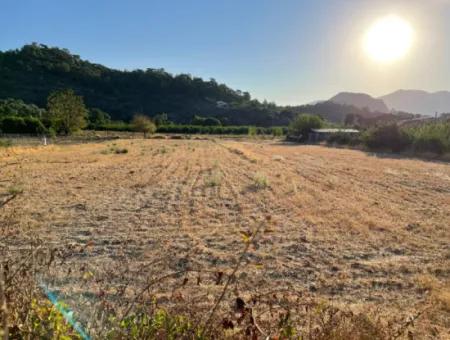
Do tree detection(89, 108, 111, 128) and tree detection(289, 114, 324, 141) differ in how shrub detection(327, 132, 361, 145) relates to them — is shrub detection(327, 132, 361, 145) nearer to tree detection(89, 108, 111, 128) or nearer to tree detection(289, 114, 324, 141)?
tree detection(289, 114, 324, 141)

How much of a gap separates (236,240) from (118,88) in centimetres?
11181

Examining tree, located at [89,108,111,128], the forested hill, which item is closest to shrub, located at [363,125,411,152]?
tree, located at [89,108,111,128]

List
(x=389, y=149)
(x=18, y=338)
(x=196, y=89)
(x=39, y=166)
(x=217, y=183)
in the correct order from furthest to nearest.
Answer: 1. (x=196, y=89)
2. (x=389, y=149)
3. (x=39, y=166)
4. (x=217, y=183)
5. (x=18, y=338)

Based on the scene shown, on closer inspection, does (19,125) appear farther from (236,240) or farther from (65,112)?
(236,240)

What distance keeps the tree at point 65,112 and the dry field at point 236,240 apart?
3664cm

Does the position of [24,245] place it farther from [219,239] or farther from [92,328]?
[92,328]

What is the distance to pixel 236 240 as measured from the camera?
715 centimetres

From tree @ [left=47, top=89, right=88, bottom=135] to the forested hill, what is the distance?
141 ft

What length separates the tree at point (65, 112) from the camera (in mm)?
48000

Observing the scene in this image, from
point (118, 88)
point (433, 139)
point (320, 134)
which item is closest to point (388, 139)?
point (433, 139)

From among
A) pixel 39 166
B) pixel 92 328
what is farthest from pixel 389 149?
pixel 92 328

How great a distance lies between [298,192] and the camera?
1297 centimetres

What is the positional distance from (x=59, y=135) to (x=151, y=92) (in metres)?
66.3

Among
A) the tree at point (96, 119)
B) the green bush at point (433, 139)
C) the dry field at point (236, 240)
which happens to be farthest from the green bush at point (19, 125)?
the green bush at point (433, 139)
